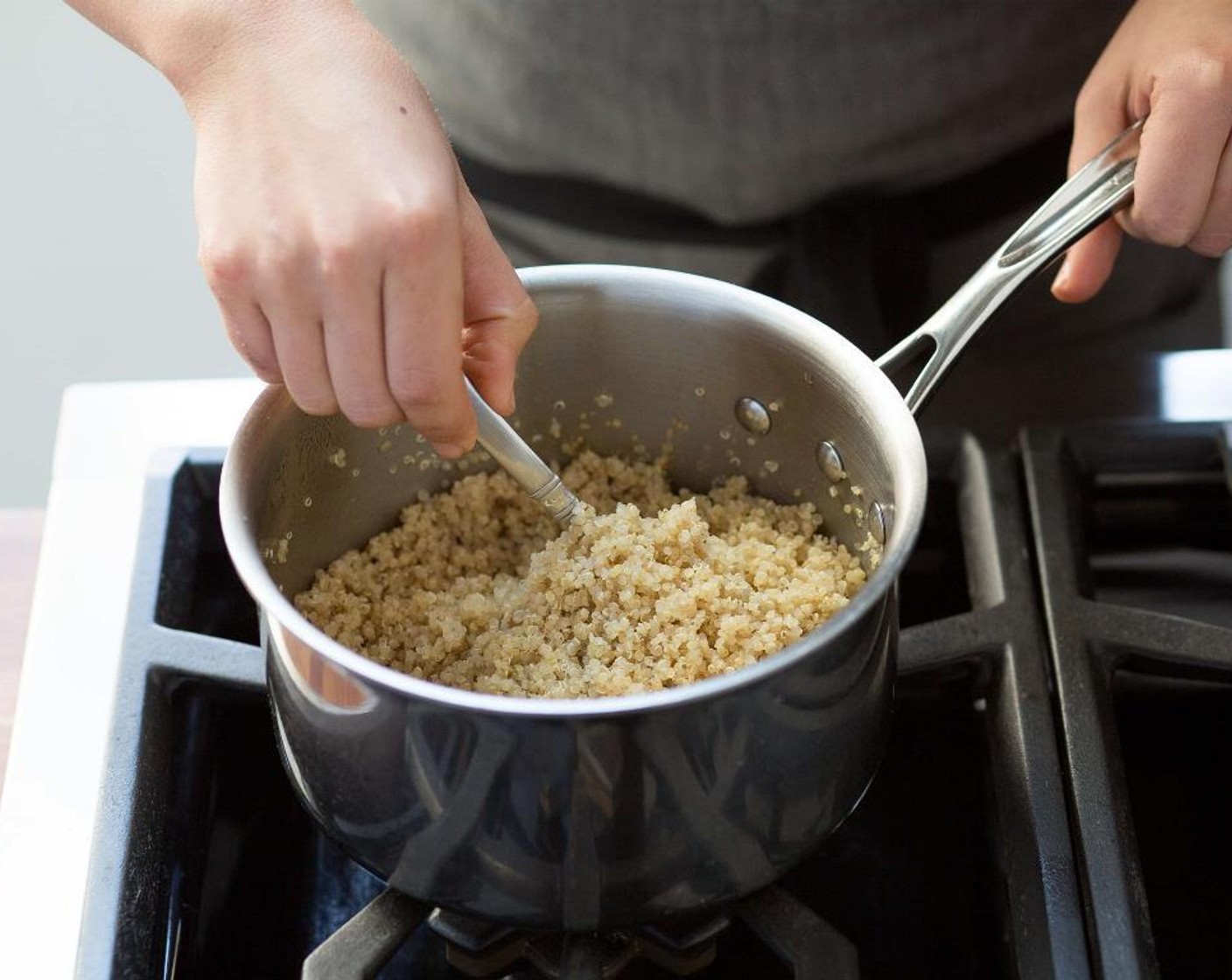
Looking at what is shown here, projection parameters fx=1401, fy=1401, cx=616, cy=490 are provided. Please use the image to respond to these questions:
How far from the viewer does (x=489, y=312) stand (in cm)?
52

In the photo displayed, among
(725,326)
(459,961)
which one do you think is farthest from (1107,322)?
(459,961)

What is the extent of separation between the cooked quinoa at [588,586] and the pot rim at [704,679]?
0.04 metres

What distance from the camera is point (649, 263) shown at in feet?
2.87

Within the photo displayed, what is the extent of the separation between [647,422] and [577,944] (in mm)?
236

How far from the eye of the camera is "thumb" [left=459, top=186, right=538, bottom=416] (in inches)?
20.0

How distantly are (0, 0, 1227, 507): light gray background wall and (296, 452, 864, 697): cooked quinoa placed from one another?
83cm

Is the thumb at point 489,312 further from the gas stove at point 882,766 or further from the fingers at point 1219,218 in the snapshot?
the fingers at point 1219,218

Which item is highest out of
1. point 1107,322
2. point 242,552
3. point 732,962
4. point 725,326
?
point 1107,322

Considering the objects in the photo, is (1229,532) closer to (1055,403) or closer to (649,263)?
(1055,403)

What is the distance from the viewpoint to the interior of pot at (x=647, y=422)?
0.53 meters

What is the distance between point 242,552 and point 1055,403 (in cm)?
42

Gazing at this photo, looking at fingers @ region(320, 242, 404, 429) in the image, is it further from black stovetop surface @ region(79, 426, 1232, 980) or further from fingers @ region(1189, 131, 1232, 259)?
fingers @ region(1189, 131, 1232, 259)

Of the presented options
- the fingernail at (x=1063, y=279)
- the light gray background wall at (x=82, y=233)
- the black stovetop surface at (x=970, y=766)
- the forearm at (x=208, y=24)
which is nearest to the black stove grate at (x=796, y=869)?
the black stovetop surface at (x=970, y=766)

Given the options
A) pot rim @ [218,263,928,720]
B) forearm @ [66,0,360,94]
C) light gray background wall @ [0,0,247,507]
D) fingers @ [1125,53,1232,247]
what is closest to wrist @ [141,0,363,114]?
forearm @ [66,0,360,94]
